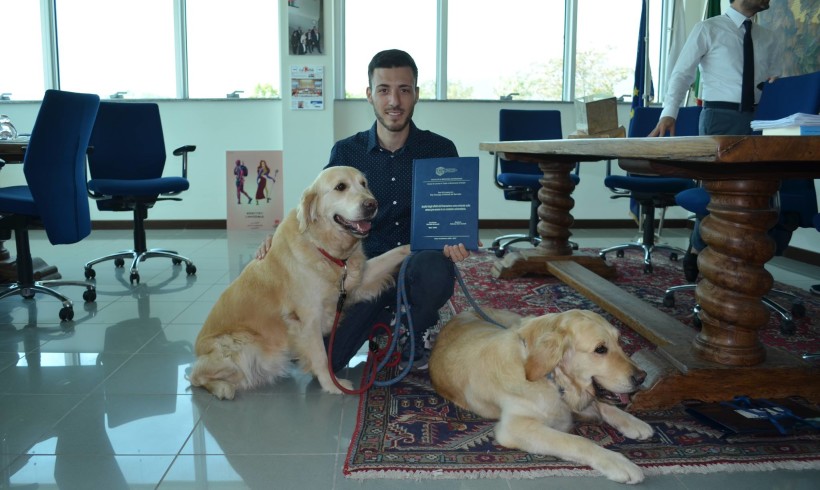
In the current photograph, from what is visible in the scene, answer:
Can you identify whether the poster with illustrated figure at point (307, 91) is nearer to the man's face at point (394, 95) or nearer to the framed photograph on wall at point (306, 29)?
the framed photograph on wall at point (306, 29)

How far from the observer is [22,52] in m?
6.75

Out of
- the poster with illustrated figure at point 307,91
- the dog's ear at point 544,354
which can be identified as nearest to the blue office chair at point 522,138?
the poster with illustrated figure at point 307,91

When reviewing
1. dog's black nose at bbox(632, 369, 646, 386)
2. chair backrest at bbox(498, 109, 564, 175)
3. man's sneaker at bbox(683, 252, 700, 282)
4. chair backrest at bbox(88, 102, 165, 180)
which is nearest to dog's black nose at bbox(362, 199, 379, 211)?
dog's black nose at bbox(632, 369, 646, 386)

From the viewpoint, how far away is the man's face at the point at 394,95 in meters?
2.56

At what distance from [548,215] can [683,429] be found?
268 centimetres

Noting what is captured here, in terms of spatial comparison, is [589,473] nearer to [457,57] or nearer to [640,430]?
[640,430]

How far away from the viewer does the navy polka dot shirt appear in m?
2.70

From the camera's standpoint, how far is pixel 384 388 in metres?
2.37

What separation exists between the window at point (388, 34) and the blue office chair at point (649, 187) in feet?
8.24

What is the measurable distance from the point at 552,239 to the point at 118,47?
17.7 feet

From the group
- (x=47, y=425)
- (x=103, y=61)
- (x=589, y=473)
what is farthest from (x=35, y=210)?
(x=103, y=61)

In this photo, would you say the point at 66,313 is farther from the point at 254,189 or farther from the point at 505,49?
the point at 505,49

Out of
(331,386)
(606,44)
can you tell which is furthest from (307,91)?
(331,386)

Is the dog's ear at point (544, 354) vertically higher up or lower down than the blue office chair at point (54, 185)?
lower down
